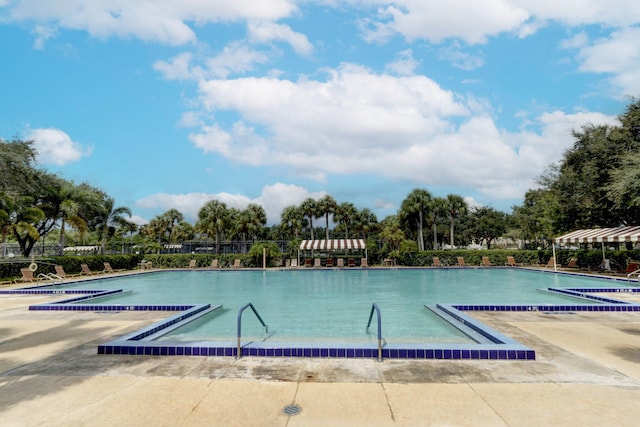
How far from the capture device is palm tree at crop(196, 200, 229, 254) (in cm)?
3278

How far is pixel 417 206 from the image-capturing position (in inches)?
1298

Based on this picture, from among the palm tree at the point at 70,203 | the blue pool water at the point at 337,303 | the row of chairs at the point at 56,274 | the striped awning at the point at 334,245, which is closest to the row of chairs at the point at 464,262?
the striped awning at the point at 334,245

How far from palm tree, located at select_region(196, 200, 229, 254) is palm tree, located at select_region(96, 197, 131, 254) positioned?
624cm

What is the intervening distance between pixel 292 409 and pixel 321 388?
1.87ft

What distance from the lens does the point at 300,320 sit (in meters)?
8.80

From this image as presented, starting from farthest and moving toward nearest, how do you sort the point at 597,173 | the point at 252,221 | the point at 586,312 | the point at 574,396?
the point at 252,221 < the point at 597,173 < the point at 586,312 < the point at 574,396

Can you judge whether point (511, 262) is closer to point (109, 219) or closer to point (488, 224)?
point (109, 219)

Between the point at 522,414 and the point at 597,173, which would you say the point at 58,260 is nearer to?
the point at 522,414

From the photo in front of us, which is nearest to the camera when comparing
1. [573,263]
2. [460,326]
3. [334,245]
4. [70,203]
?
[460,326]

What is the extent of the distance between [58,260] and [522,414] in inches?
918

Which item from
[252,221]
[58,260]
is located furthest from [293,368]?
[252,221]

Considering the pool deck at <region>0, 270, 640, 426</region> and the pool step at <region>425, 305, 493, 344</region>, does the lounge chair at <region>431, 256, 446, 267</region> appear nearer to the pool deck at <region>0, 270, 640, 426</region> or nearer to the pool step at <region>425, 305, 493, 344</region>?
the pool step at <region>425, 305, 493, 344</region>

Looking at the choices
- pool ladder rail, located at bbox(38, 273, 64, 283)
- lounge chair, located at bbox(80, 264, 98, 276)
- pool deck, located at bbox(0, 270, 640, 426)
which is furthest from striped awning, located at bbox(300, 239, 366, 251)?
pool deck, located at bbox(0, 270, 640, 426)

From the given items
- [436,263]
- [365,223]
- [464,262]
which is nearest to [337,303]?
[436,263]
